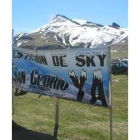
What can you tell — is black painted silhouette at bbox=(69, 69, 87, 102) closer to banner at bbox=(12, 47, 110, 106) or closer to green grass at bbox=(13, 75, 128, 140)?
banner at bbox=(12, 47, 110, 106)

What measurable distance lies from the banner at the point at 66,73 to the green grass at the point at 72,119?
0.67 meters

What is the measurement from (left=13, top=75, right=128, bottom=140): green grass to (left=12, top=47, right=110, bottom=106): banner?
67 cm

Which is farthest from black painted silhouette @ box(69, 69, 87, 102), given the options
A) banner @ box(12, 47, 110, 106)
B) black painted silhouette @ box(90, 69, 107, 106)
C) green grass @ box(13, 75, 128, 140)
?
green grass @ box(13, 75, 128, 140)

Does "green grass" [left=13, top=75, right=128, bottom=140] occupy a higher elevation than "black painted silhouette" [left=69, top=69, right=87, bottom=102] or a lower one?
lower

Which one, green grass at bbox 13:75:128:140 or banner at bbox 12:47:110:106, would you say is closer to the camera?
banner at bbox 12:47:110:106

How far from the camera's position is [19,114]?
741cm

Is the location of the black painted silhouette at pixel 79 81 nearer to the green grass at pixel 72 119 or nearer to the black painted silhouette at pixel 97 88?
the black painted silhouette at pixel 97 88

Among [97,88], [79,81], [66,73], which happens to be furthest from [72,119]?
[97,88]

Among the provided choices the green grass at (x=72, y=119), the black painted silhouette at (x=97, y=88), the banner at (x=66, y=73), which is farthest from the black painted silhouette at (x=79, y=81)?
the green grass at (x=72, y=119)

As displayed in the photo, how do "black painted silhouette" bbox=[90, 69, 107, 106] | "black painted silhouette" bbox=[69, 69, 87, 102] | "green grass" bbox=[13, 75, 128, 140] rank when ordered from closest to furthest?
"black painted silhouette" bbox=[90, 69, 107, 106] < "black painted silhouette" bbox=[69, 69, 87, 102] < "green grass" bbox=[13, 75, 128, 140]

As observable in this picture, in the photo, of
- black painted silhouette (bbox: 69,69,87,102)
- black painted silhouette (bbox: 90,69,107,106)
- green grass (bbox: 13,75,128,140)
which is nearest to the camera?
black painted silhouette (bbox: 90,69,107,106)

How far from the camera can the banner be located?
5.18m

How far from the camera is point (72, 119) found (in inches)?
282
